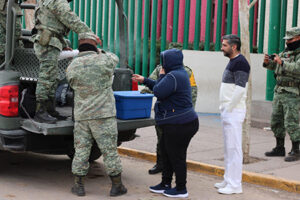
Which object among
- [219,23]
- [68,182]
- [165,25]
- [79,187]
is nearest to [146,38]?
[165,25]

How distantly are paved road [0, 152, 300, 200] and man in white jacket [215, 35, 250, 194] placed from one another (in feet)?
0.89

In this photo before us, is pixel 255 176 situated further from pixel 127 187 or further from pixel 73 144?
pixel 73 144

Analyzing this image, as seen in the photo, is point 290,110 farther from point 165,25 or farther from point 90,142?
point 165,25

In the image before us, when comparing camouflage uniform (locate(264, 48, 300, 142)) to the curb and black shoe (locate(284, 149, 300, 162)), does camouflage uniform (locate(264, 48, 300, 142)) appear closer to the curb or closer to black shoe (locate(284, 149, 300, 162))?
black shoe (locate(284, 149, 300, 162))

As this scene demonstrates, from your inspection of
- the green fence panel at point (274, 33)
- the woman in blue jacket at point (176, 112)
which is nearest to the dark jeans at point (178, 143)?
the woman in blue jacket at point (176, 112)

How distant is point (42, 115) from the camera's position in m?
5.75

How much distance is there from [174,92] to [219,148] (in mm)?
3160

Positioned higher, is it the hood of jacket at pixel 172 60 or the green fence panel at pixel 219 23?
the green fence panel at pixel 219 23

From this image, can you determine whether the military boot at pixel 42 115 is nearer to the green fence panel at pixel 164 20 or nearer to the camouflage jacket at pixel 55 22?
the camouflage jacket at pixel 55 22

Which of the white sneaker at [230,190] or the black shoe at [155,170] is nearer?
the white sneaker at [230,190]

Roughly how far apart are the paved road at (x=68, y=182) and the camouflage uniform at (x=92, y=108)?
49 centimetres

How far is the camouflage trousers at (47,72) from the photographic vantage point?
583 centimetres

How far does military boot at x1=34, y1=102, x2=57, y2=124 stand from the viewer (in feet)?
18.7

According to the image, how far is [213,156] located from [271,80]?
3973 mm
